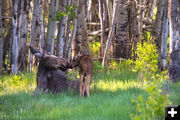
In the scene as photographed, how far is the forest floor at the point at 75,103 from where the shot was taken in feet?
20.4

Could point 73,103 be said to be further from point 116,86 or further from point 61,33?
point 61,33

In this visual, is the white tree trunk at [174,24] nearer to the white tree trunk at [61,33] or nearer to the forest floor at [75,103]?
the forest floor at [75,103]

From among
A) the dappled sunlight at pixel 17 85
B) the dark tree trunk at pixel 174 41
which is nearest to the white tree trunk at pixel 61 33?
the dappled sunlight at pixel 17 85

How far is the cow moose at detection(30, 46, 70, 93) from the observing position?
8.51m

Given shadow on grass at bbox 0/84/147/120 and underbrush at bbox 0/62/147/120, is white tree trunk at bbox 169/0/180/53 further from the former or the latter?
shadow on grass at bbox 0/84/147/120

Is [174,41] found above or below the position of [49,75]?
above

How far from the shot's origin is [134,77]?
10.9 m

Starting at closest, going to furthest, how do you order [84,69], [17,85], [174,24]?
[84,69], [174,24], [17,85]

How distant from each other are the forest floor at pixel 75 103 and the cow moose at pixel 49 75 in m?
0.39

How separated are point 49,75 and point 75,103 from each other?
6.11 feet

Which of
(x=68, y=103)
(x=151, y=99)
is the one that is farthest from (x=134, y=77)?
(x=151, y=99)

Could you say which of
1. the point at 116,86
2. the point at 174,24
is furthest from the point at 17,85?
the point at 174,24

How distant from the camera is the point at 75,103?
7.24 m

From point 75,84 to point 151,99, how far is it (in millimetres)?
4908
